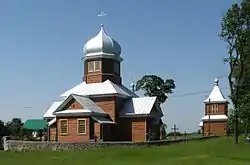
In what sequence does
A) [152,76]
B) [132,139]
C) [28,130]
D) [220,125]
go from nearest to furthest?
[132,139] → [28,130] → [220,125] → [152,76]

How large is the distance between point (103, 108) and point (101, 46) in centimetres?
829

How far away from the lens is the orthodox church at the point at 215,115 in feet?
279

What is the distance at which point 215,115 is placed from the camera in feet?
286

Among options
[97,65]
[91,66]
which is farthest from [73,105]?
[91,66]

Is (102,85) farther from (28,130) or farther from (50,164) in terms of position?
(50,164)

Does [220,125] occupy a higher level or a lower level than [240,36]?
lower

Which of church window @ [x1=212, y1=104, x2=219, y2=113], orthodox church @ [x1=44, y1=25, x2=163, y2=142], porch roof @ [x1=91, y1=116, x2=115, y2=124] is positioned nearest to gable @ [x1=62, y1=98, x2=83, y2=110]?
orthodox church @ [x1=44, y1=25, x2=163, y2=142]

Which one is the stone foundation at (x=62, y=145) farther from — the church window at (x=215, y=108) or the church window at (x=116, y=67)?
the church window at (x=215, y=108)

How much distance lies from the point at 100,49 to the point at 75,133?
12.2m

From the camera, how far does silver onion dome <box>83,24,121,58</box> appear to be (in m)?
61.2

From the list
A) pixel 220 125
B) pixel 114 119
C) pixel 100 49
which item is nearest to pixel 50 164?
pixel 114 119

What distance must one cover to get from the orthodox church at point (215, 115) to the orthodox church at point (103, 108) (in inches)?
1008

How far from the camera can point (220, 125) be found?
85.6m

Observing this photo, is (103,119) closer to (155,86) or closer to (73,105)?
(73,105)
